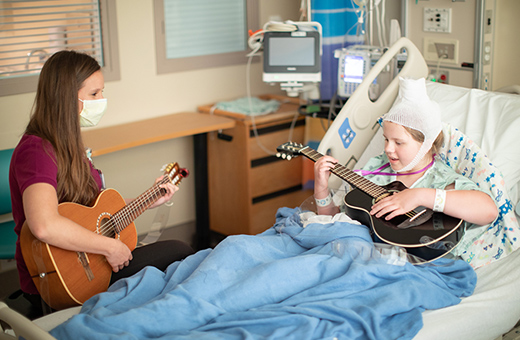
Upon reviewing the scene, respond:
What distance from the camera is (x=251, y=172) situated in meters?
3.61

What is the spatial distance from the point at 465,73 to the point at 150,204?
1743 millimetres

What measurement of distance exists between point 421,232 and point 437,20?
152 cm

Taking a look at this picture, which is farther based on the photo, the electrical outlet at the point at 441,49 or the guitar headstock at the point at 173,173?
the electrical outlet at the point at 441,49

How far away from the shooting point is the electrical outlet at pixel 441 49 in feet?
9.80

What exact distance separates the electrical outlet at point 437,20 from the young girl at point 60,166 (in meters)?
1.80

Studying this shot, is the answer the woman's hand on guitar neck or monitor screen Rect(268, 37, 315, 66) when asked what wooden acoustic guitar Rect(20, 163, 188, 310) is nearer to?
the woman's hand on guitar neck

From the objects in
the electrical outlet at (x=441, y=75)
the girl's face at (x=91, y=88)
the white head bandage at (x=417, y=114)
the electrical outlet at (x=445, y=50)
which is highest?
the electrical outlet at (x=445, y=50)

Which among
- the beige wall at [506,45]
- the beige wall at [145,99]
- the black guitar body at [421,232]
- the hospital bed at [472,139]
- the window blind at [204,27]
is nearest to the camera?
the hospital bed at [472,139]

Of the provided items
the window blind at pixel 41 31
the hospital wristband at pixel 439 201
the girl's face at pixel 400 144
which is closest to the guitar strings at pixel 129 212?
the girl's face at pixel 400 144

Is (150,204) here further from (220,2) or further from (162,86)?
(220,2)

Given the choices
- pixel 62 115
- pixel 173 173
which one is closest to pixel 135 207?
pixel 173 173

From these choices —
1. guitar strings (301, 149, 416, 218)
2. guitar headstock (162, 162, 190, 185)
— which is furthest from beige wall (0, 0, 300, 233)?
guitar strings (301, 149, 416, 218)

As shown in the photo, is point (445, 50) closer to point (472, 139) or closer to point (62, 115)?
point (472, 139)

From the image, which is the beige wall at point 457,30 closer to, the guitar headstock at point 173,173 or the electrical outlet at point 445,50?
the electrical outlet at point 445,50
